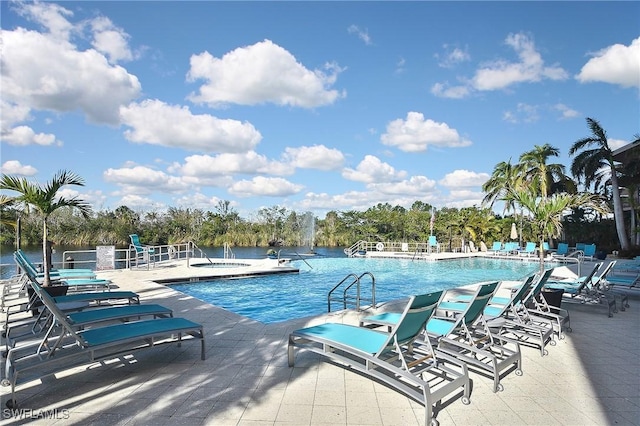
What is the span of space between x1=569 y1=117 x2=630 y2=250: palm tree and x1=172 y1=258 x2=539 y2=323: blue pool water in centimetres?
598

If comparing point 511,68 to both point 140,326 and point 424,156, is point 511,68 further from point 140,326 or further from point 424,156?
point 140,326

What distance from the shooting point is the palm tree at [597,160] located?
19.8 m

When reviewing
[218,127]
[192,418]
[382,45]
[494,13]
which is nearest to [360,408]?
[192,418]

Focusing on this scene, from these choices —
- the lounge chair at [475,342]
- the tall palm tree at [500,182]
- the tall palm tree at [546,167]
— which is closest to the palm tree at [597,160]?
the tall palm tree at [546,167]

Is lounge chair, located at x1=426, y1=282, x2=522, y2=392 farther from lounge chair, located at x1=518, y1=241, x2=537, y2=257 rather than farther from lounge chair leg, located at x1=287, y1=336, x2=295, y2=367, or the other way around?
lounge chair, located at x1=518, y1=241, x2=537, y2=257

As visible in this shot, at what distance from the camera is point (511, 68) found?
14250 millimetres

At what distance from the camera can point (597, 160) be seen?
2041 cm

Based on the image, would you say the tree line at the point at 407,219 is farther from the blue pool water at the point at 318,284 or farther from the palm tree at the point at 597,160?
the blue pool water at the point at 318,284

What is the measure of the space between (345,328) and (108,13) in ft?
31.6

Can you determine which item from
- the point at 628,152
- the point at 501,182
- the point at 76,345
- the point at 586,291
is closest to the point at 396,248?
the point at 501,182

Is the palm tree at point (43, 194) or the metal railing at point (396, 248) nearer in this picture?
the palm tree at point (43, 194)

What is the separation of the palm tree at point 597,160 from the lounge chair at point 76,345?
77.9 ft

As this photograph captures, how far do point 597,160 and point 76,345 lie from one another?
82.2 feet

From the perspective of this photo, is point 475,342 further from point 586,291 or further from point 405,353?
point 586,291
